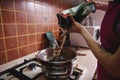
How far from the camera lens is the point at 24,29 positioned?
2.74ft

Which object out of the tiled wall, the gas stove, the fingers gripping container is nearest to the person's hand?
the fingers gripping container

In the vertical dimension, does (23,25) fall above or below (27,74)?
above

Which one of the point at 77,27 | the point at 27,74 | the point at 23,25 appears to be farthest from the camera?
the point at 23,25

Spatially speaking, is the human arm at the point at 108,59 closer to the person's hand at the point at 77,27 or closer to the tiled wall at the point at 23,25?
the person's hand at the point at 77,27

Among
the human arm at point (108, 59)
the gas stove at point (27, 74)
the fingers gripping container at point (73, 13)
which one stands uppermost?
the fingers gripping container at point (73, 13)

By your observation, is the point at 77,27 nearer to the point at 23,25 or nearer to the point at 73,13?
the point at 73,13

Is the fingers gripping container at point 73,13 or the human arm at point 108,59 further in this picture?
the fingers gripping container at point 73,13

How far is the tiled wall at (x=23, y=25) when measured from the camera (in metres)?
0.70

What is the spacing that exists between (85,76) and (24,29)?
1.80ft

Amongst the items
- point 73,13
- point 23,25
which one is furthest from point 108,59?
point 23,25

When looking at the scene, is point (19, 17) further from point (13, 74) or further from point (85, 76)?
point (85, 76)

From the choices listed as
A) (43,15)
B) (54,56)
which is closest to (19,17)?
(43,15)

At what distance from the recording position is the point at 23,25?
0.82 meters

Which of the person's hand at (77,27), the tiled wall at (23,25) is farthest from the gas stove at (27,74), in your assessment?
the person's hand at (77,27)
